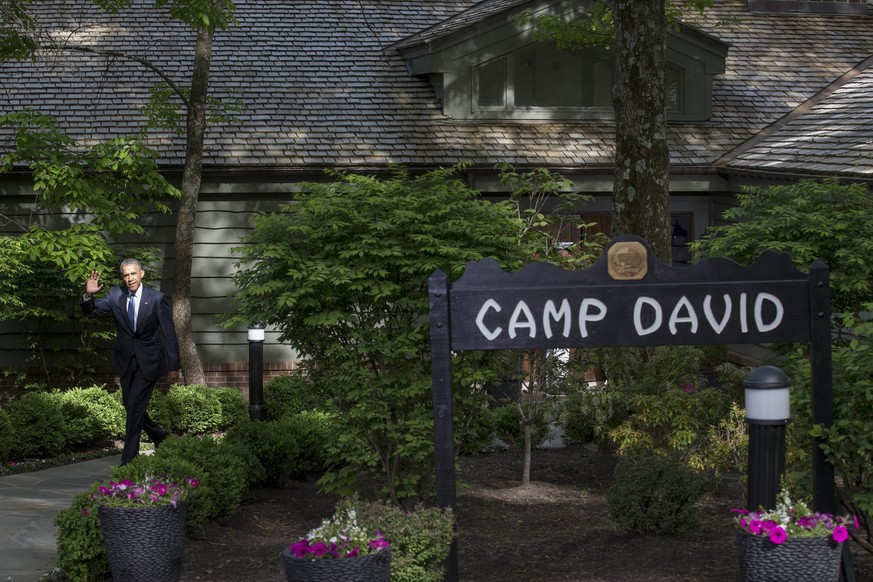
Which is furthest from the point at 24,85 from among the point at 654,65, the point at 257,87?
the point at 654,65

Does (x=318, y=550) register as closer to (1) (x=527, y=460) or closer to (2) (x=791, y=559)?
(2) (x=791, y=559)

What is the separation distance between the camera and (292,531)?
331 inches

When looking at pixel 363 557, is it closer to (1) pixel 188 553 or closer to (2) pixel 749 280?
(2) pixel 749 280

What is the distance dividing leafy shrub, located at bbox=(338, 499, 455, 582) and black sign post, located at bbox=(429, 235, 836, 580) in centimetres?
21

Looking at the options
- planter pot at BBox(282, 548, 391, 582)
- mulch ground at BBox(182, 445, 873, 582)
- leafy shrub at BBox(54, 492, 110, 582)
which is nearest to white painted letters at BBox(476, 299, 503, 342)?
planter pot at BBox(282, 548, 391, 582)

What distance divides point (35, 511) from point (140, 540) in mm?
3257

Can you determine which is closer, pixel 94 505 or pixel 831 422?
pixel 831 422

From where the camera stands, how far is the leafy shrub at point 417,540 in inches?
216

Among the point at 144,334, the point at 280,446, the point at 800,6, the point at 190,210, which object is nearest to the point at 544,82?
the point at 190,210

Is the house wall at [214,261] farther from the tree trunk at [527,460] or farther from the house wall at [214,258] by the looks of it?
the tree trunk at [527,460]

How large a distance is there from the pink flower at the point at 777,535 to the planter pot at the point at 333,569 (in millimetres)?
1759

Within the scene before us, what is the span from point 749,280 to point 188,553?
407 centimetres

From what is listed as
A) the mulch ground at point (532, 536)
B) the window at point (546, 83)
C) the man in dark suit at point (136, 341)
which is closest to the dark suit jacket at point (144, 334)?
the man in dark suit at point (136, 341)

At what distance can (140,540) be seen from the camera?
644 centimetres
